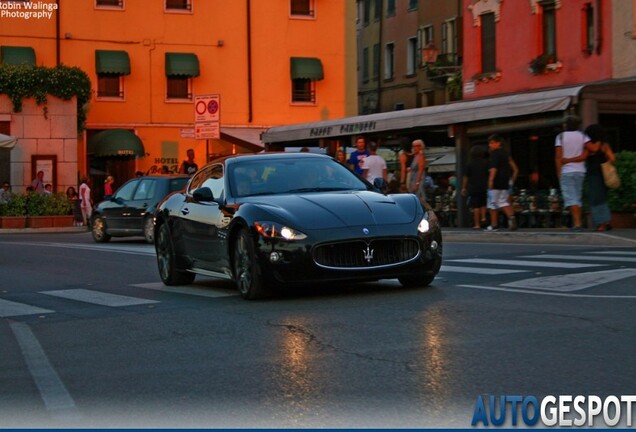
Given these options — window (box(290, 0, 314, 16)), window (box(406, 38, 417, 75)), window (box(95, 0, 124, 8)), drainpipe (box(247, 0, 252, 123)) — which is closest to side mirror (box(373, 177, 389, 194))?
window (box(95, 0, 124, 8))

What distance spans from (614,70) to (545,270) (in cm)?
1851

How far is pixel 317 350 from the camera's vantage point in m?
8.18

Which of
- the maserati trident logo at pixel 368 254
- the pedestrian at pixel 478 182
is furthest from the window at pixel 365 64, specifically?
the maserati trident logo at pixel 368 254

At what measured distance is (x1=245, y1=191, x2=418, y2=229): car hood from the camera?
37.0ft

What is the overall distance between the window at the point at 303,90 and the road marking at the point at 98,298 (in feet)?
130

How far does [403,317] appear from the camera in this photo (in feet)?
31.8

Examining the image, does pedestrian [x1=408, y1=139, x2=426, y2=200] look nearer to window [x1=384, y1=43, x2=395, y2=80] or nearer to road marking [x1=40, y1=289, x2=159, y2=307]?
road marking [x1=40, y1=289, x2=159, y2=307]

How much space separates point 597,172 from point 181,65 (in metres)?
31.2

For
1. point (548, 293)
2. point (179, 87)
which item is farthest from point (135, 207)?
point (179, 87)

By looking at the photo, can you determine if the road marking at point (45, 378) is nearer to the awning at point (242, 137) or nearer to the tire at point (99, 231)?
the tire at point (99, 231)

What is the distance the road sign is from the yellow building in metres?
17.8

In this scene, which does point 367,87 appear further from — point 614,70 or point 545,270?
point 545,270

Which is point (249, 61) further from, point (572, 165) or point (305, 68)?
point (572, 165)

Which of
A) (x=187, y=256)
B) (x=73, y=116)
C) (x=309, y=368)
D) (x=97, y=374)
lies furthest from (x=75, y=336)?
(x=73, y=116)
